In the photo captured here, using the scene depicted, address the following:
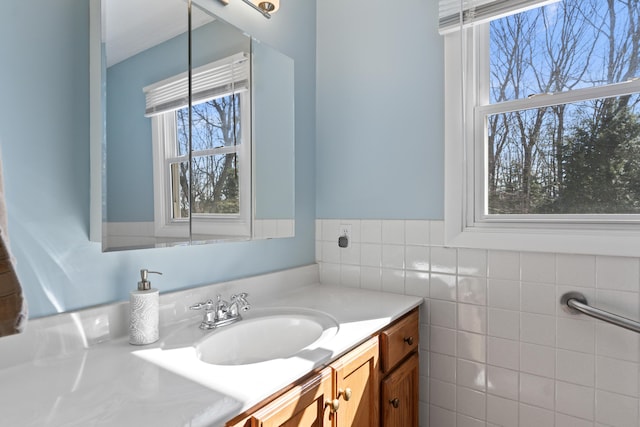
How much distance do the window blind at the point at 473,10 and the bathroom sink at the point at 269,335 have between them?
1268 mm

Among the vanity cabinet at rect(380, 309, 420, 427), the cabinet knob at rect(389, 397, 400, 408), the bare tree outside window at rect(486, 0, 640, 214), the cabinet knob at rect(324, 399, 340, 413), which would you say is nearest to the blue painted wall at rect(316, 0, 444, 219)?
the bare tree outside window at rect(486, 0, 640, 214)

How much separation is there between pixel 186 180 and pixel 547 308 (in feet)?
4.52

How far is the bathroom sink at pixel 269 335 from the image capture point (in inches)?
43.8

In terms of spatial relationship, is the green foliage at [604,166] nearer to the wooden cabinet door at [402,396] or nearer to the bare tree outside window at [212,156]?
the wooden cabinet door at [402,396]

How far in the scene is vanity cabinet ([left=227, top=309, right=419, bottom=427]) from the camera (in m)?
0.81

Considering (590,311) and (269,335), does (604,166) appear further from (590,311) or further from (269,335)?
(269,335)

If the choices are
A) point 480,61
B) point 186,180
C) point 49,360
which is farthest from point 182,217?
point 480,61

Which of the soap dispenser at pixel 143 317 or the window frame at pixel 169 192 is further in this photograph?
the window frame at pixel 169 192

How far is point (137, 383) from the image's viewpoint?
2.43 ft

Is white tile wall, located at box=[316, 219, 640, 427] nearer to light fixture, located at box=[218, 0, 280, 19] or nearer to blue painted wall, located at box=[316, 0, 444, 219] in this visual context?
blue painted wall, located at box=[316, 0, 444, 219]

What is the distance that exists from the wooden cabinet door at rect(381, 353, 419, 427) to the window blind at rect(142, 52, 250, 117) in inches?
46.5

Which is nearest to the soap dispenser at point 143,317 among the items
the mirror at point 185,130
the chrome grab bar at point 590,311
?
the mirror at point 185,130

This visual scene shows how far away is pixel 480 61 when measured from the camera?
147 centimetres

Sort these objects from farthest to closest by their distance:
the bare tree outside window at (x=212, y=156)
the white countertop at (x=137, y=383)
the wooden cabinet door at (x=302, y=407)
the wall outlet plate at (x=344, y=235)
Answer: the wall outlet plate at (x=344, y=235) → the bare tree outside window at (x=212, y=156) → the wooden cabinet door at (x=302, y=407) → the white countertop at (x=137, y=383)
